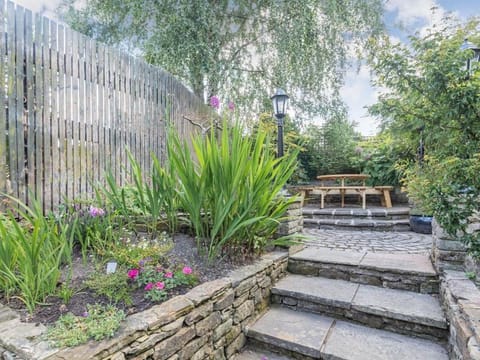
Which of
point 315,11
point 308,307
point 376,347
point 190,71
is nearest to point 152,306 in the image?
point 308,307

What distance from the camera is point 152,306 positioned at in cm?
143

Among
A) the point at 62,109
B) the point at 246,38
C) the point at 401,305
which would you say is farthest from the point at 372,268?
the point at 246,38

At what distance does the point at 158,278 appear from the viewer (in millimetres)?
1667

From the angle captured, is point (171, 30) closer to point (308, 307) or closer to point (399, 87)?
point (399, 87)

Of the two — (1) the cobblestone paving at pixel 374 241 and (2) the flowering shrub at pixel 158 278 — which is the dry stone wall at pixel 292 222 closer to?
(1) the cobblestone paving at pixel 374 241

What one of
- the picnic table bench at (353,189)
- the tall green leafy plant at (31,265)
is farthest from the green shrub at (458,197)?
the picnic table bench at (353,189)

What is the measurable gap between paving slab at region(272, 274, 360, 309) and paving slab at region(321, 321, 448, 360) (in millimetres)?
199

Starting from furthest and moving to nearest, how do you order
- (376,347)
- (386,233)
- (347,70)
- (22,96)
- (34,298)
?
(347,70) < (386,233) < (22,96) < (376,347) < (34,298)

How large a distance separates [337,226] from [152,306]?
379 cm

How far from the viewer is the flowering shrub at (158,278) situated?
1.55m

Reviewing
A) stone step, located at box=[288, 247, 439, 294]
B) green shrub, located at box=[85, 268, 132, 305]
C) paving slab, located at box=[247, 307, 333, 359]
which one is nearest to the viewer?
green shrub, located at box=[85, 268, 132, 305]

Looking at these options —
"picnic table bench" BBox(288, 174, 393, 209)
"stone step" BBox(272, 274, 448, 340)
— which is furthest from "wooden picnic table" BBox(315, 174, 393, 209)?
"stone step" BBox(272, 274, 448, 340)

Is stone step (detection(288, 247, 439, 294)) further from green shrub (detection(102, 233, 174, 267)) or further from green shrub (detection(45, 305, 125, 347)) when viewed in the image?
green shrub (detection(45, 305, 125, 347))

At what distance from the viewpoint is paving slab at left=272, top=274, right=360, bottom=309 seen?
1.98m
